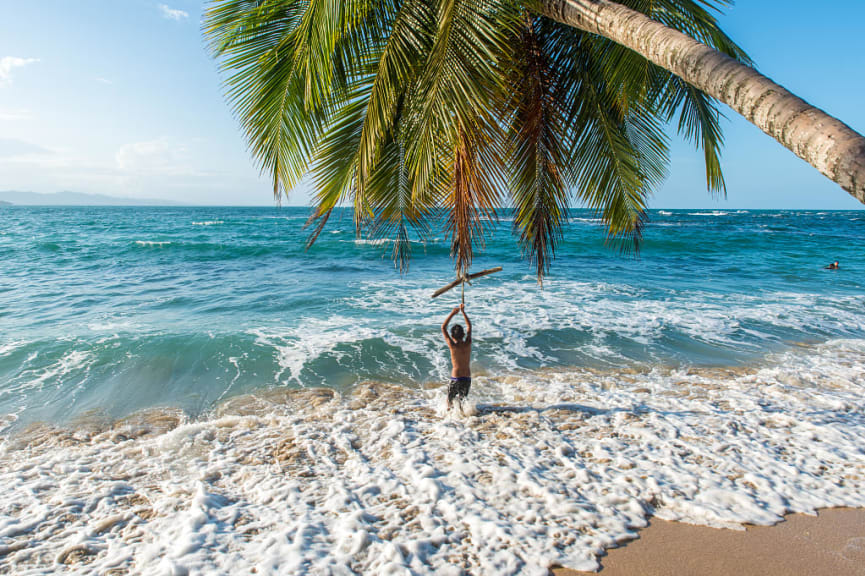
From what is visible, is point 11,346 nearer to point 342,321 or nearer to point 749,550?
point 342,321

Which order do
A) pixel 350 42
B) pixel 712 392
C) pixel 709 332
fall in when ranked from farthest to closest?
pixel 709 332 < pixel 712 392 < pixel 350 42

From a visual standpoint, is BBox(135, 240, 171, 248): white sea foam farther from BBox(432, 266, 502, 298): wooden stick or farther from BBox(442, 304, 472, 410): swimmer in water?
BBox(432, 266, 502, 298): wooden stick

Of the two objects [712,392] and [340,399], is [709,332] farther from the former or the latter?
[340,399]

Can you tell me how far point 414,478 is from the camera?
4402 mm

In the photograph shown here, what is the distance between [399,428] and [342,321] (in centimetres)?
610

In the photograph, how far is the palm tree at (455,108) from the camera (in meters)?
3.55

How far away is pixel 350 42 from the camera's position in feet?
15.3

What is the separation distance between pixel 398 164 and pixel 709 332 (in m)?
8.86

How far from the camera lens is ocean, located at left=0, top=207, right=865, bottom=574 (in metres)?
3.59

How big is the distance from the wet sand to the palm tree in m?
2.74

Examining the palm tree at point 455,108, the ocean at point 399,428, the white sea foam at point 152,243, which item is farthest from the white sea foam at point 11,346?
the white sea foam at point 152,243

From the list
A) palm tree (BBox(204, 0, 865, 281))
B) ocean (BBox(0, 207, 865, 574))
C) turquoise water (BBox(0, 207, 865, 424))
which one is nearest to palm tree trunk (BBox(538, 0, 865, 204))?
palm tree (BBox(204, 0, 865, 281))

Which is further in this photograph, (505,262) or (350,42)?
→ (505,262)

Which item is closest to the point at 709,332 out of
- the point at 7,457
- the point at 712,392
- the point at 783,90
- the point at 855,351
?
the point at 855,351
